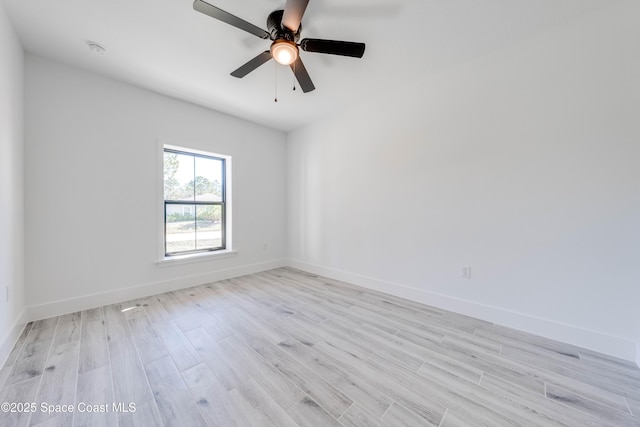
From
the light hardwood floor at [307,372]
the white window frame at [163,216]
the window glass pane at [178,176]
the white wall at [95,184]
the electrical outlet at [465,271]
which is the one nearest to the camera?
the light hardwood floor at [307,372]

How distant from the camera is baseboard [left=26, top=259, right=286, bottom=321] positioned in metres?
2.39

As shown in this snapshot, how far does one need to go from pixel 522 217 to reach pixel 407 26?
1974 millimetres

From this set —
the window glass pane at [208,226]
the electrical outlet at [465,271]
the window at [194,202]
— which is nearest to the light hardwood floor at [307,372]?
the electrical outlet at [465,271]

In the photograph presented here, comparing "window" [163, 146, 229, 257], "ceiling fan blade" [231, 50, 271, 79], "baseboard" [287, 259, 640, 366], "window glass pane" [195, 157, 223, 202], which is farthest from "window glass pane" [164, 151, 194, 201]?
"baseboard" [287, 259, 640, 366]

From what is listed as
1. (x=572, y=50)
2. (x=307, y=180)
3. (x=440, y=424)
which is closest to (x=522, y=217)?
(x=572, y=50)

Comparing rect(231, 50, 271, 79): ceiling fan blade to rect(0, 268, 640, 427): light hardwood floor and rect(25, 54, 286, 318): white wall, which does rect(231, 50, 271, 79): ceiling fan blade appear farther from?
rect(0, 268, 640, 427): light hardwood floor

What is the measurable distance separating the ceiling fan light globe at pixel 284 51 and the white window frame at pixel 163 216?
2157 millimetres

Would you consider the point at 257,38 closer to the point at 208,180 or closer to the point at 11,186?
the point at 208,180

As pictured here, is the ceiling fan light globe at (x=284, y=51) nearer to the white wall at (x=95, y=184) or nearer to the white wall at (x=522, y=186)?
the white wall at (x=522, y=186)

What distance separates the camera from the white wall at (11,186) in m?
1.77

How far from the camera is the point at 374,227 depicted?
3287 millimetres

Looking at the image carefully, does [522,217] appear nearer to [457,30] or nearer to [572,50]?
[572,50]

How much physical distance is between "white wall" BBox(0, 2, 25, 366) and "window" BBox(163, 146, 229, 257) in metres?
1.28

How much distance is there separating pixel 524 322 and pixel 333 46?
2.90 metres
